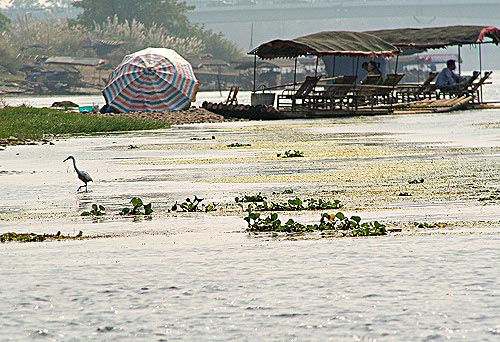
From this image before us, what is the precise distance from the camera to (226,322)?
6.35 meters

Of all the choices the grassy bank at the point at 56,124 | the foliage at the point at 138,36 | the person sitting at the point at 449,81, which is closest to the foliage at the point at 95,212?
the grassy bank at the point at 56,124

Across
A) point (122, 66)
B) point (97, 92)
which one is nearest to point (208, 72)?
point (97, 92)

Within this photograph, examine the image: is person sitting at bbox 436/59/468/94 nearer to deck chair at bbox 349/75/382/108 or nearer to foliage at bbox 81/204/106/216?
deck chair at bbox 349/75/382/108

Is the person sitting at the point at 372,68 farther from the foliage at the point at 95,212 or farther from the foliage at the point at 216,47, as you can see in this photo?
the foliage at the point at 216,47

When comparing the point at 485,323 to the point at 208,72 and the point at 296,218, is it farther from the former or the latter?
the point at 208,72

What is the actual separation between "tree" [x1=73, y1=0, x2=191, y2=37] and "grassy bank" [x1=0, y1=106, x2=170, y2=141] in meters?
83.4

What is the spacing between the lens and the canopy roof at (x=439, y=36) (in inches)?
1478

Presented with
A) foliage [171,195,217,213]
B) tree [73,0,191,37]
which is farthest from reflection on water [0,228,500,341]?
tree [73,0,191,37]

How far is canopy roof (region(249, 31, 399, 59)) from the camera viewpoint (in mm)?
33375

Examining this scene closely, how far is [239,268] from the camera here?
26.0 feet

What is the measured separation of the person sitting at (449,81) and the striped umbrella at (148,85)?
8.28 metres

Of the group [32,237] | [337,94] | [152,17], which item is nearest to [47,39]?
[152,17]

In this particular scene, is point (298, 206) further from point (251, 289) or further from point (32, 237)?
point (251, 289)

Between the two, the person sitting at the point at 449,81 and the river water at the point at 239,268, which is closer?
the river water at the point at 239,268
